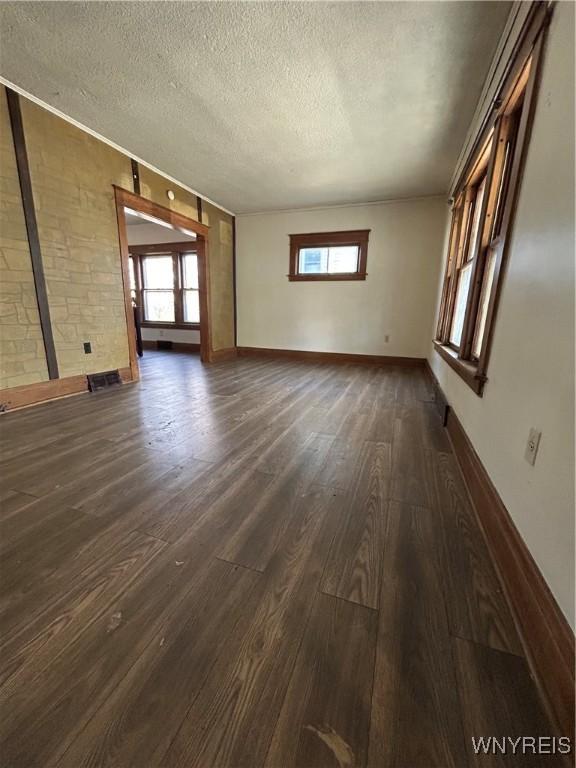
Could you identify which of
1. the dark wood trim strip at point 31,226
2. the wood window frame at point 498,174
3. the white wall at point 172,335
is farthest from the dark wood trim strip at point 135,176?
the wood window frame at point 498,174

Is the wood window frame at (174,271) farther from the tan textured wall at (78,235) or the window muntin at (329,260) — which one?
the tan textured wall at (78,235)

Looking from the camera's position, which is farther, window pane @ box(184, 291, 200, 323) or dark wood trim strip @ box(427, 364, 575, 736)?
window pane @ box(184, 291, 200, 323)

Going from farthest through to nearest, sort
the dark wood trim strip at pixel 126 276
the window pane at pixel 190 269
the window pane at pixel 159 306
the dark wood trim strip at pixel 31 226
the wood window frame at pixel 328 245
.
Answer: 1. the window pane at pixel 159 306
2. the window pane at pixel 190 269
3. the wood window frame at pixel 328 245
4. the dark wood trim strip at pixel 126 276
5. the dark wood trim strip at pixel 31 226

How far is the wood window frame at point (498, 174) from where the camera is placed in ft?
4.28

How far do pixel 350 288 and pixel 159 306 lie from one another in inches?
171

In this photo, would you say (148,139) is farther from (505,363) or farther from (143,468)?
(505,363)

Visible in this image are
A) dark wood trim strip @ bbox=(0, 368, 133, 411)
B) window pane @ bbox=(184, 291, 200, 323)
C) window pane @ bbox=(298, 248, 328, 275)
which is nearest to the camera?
dark wood trim strip @ bbox=(0, 368, 133, 411)

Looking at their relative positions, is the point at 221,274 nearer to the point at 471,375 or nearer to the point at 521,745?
the point at 471,375

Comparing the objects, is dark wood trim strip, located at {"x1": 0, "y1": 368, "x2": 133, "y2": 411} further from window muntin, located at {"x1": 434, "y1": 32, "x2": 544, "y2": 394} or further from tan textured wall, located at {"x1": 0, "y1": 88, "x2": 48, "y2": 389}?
window muntin, located at {"x1": 434, "y1": 32, "x2": 544, "y2": 394}

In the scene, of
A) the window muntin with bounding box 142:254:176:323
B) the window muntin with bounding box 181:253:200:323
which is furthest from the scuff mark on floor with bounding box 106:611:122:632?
the window muntin with bounding box 142:254:176:323

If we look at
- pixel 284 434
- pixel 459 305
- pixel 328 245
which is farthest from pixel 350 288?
pixel 284 434

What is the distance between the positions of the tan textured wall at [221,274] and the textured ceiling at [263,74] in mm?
1539

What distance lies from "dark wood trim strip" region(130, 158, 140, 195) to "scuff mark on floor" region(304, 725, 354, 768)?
15.1 ft

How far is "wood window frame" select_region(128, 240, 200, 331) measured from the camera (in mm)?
6289
